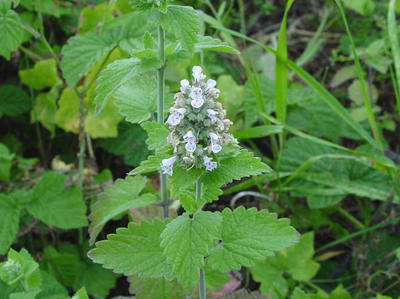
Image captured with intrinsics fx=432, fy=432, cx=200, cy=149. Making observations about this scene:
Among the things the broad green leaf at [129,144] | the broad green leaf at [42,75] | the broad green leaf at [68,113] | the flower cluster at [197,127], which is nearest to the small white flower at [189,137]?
the flower cluster at [197,127]

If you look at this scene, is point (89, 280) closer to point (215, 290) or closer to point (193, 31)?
point (215, 290)

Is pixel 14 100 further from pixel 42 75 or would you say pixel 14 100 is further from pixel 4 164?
pixel 4 164

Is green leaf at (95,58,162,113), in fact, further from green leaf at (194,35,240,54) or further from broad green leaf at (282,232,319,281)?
broad green leaf at (282,232,319,281)

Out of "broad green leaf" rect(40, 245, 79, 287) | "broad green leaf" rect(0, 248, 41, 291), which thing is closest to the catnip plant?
"broad green leaf" rect(0, 248, 41, 291)

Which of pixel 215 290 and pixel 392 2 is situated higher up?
pixel 392 2

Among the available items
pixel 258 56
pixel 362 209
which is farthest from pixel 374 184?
pixel 258 56

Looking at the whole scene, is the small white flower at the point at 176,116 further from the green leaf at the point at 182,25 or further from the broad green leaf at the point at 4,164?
the broad green leaf at the point at 4,164

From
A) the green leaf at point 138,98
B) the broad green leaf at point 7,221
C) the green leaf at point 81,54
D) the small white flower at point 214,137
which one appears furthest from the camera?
the green leaf at point 81,54
